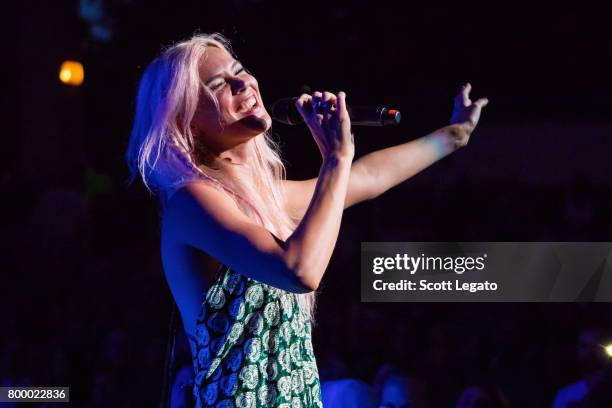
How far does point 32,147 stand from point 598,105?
20.7 feet

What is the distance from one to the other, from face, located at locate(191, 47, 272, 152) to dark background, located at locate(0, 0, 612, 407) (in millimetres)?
567

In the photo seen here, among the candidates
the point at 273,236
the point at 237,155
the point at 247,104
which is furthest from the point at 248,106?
the point at 273,236

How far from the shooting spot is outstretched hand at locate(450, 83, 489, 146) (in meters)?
2.02

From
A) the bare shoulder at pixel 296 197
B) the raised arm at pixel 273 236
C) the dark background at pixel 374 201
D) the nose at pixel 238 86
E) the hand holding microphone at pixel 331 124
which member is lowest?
the raised arm at pixel 273 236

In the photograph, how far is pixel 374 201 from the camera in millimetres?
5848

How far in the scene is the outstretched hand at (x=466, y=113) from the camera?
202cm

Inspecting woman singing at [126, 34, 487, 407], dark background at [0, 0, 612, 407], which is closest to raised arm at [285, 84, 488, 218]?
woman singing at [126, 34, 487, 407]

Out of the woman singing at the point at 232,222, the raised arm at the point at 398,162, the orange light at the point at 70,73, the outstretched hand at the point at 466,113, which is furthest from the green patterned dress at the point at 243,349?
the orange light at the point at 70,73

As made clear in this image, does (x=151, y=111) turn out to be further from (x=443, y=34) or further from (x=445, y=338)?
(x=443, y=34)

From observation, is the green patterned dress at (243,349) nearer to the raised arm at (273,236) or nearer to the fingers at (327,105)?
the raised arm at (273,236)

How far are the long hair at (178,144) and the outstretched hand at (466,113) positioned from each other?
1.63ft

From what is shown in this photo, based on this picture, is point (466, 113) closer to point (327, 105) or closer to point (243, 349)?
point (327, 105)

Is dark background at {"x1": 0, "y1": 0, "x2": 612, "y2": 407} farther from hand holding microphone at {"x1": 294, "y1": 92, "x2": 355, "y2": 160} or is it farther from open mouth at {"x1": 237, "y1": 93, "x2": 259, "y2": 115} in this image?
hand holding microphone at {"x1": 294, "y1": 92, "x2": 355, "y2": 160}

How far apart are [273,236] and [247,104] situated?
0.37 meters
